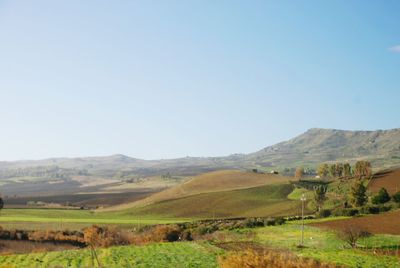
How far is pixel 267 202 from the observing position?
112 metres

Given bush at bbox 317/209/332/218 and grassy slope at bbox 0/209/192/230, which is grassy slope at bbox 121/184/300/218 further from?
bush at bbox 317/209/332/218

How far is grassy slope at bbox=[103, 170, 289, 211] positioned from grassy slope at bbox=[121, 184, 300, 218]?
9.25 metres

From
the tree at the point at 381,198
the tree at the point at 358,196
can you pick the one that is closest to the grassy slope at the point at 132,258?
the tree at the point at 358,196

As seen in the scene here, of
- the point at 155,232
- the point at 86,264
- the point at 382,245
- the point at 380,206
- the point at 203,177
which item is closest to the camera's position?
the point at 86,264

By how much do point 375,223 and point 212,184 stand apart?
8708 centimetres

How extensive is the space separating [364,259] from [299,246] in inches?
496

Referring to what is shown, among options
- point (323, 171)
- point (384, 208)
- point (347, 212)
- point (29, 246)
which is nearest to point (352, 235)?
point (347, 212)

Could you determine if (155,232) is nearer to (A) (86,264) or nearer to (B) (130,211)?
(A) (86,264)

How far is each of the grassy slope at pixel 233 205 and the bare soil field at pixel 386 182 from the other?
19.4 m

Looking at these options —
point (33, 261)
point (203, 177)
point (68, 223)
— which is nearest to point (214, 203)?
point (68, 223)

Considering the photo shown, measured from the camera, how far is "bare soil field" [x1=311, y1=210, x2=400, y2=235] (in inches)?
2386

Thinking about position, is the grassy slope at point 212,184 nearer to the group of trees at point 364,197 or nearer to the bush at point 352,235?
the group of trees at point 364,197

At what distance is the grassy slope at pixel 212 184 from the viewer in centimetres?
13362

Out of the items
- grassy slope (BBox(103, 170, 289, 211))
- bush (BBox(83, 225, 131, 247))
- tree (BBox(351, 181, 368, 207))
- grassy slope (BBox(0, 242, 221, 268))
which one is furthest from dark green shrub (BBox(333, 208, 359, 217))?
grassy slope (BBox(103, 170, 289, 211))
